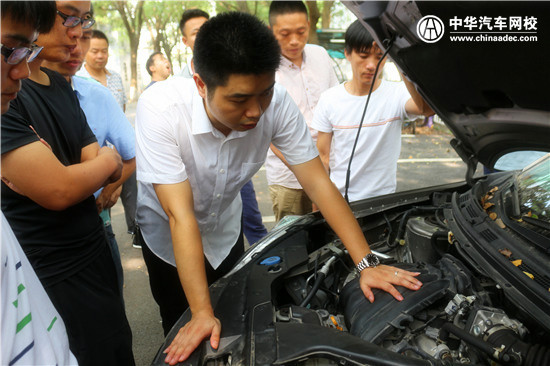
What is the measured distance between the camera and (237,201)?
7.45 ft

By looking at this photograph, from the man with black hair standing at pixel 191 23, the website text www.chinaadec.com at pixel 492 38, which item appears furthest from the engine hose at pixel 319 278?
the man with black hair standing at pixel 191 23

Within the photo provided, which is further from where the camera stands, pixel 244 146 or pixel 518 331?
pixel 244 146

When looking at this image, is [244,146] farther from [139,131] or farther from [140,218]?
[140,218]

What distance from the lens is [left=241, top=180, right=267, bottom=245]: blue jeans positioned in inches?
127

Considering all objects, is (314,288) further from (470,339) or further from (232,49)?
(232,49)

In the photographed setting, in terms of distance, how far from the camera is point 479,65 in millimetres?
1403

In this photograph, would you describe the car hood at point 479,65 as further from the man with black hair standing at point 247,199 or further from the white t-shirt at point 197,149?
the man with black hair standing at point 247,199

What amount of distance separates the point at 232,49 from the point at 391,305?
40.0 inches

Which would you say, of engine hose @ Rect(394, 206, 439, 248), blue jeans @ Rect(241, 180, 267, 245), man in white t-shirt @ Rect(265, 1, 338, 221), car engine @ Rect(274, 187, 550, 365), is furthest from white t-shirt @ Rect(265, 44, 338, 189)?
car engine @ Rect(274, 187, 550, 365)

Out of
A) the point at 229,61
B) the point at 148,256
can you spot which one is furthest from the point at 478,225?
the point at 148,256

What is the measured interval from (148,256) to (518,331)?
64.6 inches

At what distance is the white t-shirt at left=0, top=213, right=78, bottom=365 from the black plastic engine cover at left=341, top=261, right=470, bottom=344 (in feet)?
2.85

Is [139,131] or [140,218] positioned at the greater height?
[139,131]

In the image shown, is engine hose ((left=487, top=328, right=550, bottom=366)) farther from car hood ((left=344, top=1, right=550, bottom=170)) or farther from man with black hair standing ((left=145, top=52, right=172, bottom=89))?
man with black hair standing ((left=145, top=52, right=172, bottom=89))
